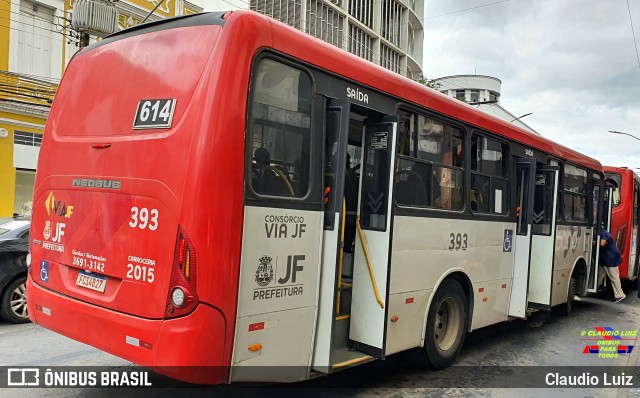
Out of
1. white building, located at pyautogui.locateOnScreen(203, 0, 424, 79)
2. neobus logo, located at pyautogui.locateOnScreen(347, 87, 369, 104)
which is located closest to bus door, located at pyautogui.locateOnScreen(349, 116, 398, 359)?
neobus logo, located at pyautogui.locateOnScreen(347, 87, 369, 104)

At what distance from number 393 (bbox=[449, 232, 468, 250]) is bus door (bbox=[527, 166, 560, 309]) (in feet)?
7.26

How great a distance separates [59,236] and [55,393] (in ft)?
4.95

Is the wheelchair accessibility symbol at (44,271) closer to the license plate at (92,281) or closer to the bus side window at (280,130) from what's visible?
the license plate at (92,281)

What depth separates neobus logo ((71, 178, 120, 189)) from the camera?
12.2ft

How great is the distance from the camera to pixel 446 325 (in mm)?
5926

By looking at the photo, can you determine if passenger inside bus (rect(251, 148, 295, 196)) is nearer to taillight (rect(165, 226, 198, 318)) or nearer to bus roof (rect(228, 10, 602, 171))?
taillight (rect(165, 226, 198, 318))

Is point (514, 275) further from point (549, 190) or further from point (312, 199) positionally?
point (312, 199)

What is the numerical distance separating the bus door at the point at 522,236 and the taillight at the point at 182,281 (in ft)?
16.5

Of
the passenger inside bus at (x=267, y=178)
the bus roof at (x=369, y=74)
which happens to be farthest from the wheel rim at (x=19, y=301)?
the bus roof at (x=369, y=74)

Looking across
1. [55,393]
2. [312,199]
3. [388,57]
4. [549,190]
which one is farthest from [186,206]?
[388,57]

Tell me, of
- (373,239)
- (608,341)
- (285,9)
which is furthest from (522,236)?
(285,9)

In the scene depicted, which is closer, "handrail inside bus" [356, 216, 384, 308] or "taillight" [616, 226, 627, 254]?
"handrail inside bus" [356, 216, 384, 308]

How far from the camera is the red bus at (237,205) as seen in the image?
332 cm

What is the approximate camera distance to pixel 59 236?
4.13m
